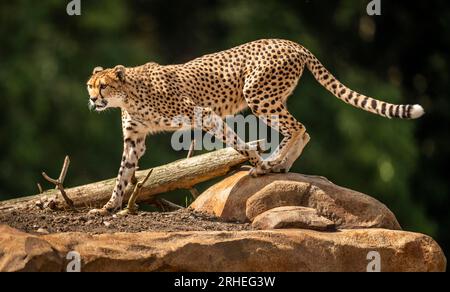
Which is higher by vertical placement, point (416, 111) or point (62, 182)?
point (416, 111)

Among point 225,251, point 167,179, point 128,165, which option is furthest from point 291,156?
point 225,251

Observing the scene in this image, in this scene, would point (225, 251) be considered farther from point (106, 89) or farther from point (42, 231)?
point (106, 89)

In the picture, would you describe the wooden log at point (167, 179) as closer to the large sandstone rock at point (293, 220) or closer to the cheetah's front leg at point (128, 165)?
the cheetah's front leg at point (128, 165)

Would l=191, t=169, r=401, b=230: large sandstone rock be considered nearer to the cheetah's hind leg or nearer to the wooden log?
the cheetah's hind leg

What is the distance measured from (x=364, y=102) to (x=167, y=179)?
2213 mm

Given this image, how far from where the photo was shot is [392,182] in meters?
20.4

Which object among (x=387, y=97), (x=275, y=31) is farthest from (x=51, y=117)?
(x=387, y=97)

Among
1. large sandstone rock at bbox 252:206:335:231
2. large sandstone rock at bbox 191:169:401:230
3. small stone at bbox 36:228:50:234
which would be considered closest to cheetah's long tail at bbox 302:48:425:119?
large sandstone rock at bbox 191:169:401:230

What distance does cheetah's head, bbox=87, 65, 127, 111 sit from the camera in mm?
10703

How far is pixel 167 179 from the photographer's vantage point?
11336 mm

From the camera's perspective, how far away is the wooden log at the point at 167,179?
11.2 m

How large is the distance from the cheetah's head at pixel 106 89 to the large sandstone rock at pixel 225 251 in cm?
201

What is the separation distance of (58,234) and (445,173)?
15.3 metres

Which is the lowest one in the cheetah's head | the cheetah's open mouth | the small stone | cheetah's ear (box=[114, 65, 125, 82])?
the small stone
